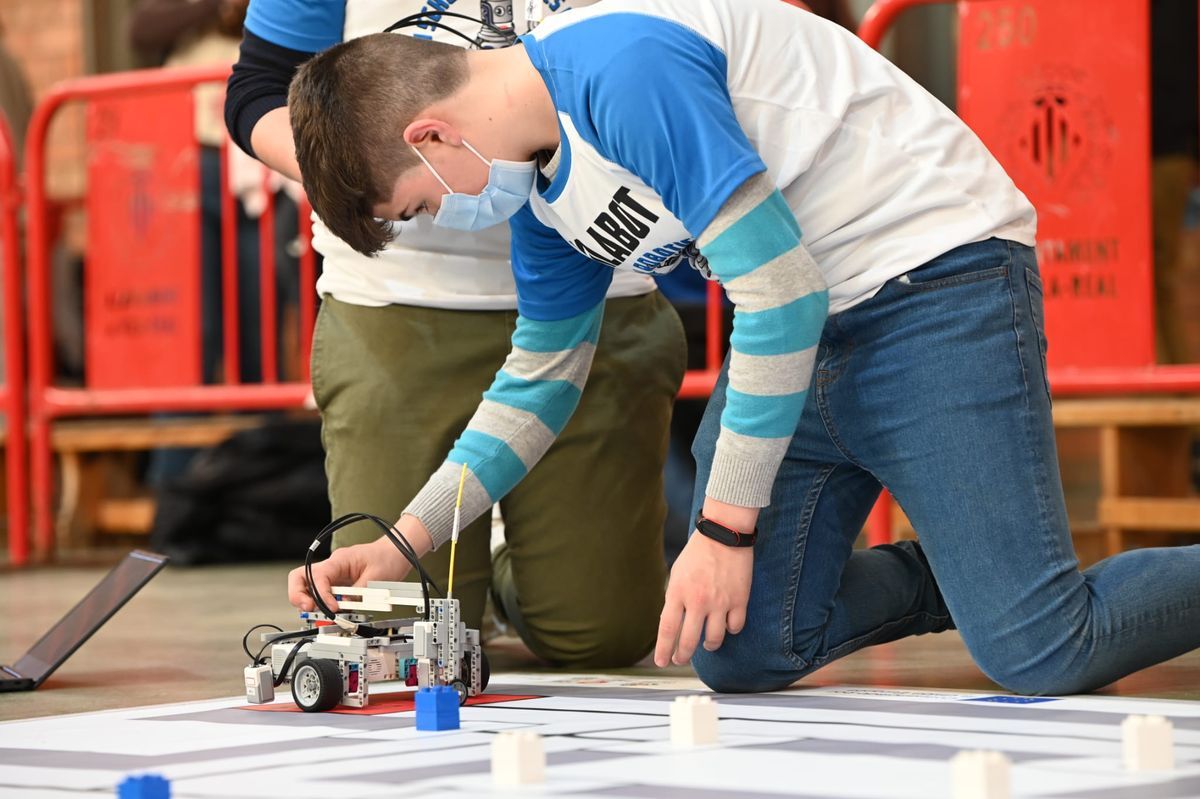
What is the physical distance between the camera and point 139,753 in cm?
193

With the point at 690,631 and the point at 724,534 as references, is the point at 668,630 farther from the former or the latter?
the point at 724,534

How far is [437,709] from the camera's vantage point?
1.98 meters

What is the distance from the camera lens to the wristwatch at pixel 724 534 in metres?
2.05

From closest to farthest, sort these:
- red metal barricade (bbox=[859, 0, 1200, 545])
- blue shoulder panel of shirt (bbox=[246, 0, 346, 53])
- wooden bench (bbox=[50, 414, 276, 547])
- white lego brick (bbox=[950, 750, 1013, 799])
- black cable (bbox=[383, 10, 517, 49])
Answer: white lego brick (bbox=[950, 750, 1013, 799]), black cable (bbox=[383, 10, 517, 49]), blue shoulder panel of shirt (bbox=[246, 0, 346, 53]), red metal barricade (bbox=[859, 0, 1200, 545]), wooden bench (bbox=[50, 414, 276, 547])

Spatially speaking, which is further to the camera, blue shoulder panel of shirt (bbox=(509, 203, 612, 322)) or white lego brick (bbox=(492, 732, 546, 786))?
blue shoulder panel of shirt (bbox=(509, 203, 612, 322))

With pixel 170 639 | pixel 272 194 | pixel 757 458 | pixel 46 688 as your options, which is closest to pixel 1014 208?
pixel 757 458

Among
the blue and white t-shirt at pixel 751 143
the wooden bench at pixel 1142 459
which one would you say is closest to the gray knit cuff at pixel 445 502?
the blue and white t-shirt at pixel 751 143

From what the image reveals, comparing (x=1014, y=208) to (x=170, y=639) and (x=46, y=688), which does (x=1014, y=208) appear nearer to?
(x=46, y=688)

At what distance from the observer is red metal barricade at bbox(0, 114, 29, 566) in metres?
5.27

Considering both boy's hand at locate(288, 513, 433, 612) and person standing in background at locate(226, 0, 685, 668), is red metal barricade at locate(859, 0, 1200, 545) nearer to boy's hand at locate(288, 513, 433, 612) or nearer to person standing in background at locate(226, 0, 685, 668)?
person standing in background at locate(226, 0, 685, 668)

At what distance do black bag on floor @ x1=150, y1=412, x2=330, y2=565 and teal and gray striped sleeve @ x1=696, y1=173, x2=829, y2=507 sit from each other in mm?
3169

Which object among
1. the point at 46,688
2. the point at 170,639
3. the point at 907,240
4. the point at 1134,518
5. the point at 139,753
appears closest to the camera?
the point at 139,753

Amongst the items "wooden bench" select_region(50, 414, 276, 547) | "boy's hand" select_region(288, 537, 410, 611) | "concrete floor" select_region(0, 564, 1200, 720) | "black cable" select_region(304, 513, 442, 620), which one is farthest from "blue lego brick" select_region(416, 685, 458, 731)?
"wooden bench" select_region(50, 414, 276, 547)

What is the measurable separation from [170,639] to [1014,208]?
6.03ft
